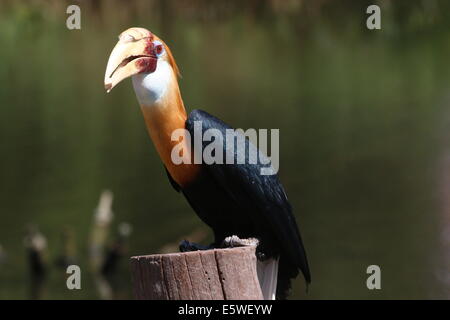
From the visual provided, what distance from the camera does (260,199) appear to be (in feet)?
15.9

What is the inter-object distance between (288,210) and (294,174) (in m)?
8.68

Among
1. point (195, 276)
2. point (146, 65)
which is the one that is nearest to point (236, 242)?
point (195, 276)

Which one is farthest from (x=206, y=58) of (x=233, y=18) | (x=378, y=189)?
(x=378, y=189)

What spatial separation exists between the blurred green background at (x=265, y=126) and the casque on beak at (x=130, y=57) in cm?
590

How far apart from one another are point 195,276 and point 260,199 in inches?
27.3

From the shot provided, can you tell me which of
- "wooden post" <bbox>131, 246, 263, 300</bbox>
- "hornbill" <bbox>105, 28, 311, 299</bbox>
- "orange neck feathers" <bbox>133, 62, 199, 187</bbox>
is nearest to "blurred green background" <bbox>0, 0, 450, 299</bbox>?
"hornbill" <bbox>105, 28, 311, 299</bbox>

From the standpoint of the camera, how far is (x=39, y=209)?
12.9 m

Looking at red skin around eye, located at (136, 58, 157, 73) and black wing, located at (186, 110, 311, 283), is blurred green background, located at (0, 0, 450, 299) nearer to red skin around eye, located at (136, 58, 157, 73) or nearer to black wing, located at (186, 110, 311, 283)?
black wing, located at (186, 110, 311, 283)

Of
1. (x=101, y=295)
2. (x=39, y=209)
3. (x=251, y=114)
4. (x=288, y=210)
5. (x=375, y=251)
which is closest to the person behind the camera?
(x=288, y=210)

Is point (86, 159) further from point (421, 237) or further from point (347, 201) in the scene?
point (421, 237)

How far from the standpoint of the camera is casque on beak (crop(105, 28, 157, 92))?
4.57 m

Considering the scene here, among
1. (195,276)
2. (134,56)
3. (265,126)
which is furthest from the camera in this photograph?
(265,126)

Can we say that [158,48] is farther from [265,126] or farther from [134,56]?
[265,126]

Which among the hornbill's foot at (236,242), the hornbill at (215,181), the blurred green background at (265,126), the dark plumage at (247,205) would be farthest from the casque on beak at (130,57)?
the blurred green background at (265,126)
